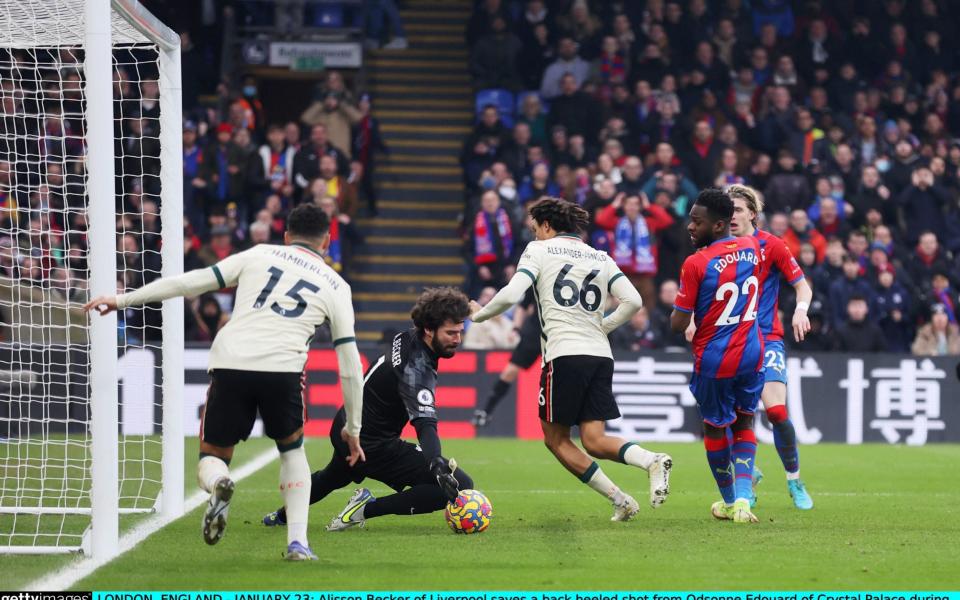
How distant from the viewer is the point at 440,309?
8.44m

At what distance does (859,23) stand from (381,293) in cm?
948

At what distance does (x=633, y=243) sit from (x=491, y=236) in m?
1.99

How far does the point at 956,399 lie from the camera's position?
57.9ft

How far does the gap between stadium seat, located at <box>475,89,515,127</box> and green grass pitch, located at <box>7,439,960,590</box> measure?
37.0 ft

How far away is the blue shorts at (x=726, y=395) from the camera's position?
30.0ft

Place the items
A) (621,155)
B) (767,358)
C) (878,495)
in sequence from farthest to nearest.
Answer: (621,155)
(878,495)
(767,358)

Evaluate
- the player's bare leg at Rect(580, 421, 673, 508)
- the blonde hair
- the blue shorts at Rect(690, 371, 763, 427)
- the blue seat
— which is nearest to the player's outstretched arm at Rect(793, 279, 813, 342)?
the blue shorts at Rect(690, 371, 763, 427)

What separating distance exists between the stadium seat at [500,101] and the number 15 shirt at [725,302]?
1367 centimetres

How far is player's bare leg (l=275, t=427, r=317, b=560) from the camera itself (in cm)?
739

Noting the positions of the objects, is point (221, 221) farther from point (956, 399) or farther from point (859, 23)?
point (859, 23)

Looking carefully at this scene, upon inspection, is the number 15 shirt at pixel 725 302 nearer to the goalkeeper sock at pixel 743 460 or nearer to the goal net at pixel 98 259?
the goalkeeper sock at pixel 743 460

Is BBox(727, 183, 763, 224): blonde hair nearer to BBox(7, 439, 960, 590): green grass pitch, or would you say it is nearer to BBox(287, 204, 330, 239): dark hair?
BBox(7, 439, 960, 590): green grass pitch

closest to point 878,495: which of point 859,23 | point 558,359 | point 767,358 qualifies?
point 767,358

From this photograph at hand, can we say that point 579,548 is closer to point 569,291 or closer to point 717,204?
point 569,291
